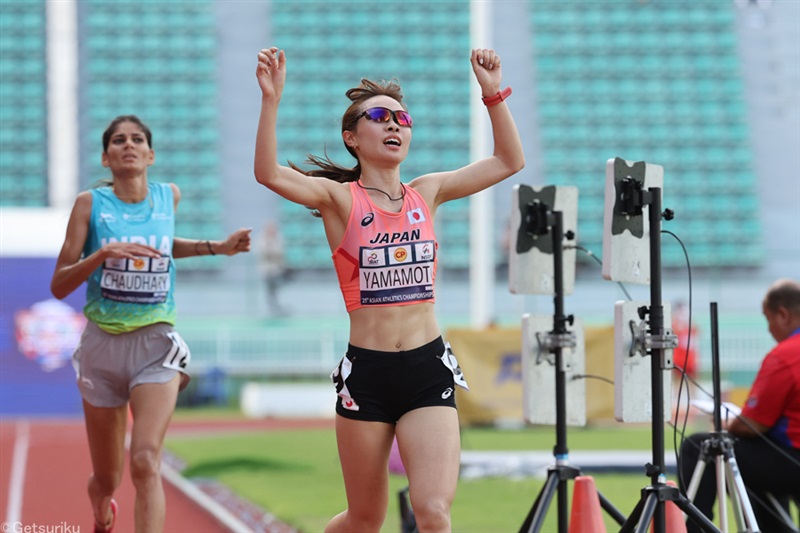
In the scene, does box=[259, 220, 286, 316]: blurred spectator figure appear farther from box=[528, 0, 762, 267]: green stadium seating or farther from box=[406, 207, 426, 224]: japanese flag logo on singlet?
box=[406, 207, 426, 224]: japanese flag logo on singlet

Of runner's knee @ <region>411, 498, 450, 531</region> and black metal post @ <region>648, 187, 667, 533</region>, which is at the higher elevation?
black metal post @ <region>648, 187, 667, 533</region>

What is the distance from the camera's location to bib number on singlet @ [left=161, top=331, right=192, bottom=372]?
6.05 meters

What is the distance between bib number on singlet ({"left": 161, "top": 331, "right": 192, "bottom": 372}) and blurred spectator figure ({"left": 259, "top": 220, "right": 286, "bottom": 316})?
20.7 meters

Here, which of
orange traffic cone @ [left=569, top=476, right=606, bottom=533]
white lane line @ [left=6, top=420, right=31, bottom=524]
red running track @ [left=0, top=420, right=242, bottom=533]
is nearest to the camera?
orange traffic cone @ [left=569, top=476, right=606, bottom=533]

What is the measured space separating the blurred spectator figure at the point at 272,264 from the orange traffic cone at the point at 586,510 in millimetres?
21217

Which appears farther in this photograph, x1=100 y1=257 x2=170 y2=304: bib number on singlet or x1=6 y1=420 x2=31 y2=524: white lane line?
x1=6 y1=420 x2=31 y2=524: white lane line

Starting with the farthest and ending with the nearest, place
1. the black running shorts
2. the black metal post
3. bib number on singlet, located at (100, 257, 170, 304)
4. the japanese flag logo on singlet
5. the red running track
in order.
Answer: the red running track, bib number on singlet, located at (100, 257, 170, 304), the black metal post, the japanese flag logo on singlet, the black running shorts

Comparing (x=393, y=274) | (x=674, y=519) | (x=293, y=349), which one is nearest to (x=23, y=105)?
(x=293, y=349)

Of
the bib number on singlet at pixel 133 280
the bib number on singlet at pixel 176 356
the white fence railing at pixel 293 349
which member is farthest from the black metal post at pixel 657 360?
the white fence railing at pixel 293 349

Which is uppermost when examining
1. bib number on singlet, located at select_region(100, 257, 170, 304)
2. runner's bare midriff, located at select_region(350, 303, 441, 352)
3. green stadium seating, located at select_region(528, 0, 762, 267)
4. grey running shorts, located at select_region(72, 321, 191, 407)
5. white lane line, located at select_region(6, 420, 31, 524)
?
green stadium seating, located at select_region(528, 0, 762, 267)

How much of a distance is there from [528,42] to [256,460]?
23.4 m

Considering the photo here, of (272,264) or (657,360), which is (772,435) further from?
(272,264)

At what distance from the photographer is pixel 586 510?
235 inches

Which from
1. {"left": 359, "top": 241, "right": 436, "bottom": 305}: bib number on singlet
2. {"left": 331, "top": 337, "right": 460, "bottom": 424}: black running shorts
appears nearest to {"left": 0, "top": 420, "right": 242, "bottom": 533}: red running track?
{"left": 331, "top": 337, "right": 460, "bottom": 424}: black running shorts
